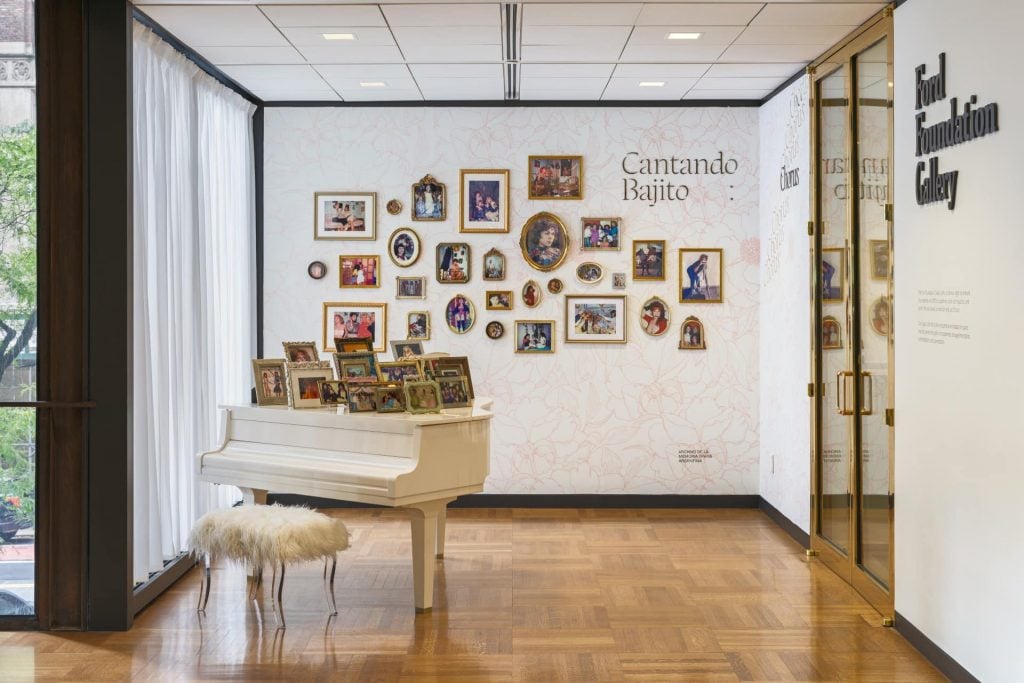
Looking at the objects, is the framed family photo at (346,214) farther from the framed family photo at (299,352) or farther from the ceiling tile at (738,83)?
the ceiling tile at (738,83)

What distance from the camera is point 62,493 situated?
4688 mm

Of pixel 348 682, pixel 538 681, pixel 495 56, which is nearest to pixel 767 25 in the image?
pixel 495 56

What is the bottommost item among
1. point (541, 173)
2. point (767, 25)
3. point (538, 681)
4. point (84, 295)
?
point (538, 681)

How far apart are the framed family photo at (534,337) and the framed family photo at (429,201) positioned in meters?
1.00

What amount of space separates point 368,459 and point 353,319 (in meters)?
2.78

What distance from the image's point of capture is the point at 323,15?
5.16 m

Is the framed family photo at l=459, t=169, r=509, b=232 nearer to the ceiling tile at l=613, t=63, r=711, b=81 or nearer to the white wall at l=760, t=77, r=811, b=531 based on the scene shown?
the ceiling tile at l=613, t=63, r=711, b=81

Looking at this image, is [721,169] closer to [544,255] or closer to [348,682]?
[544,255]

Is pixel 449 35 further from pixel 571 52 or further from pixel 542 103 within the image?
pixel 542 103

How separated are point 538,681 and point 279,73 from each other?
422cm

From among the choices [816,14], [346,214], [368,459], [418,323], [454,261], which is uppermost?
[816,14]

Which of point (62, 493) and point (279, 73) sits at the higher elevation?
point (279, 73)

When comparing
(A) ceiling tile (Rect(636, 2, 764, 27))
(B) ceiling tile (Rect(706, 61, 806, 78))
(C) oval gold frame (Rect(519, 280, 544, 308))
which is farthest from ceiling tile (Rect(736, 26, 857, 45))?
(C) oval gold frame (Rect(519, 280, 544, 308))

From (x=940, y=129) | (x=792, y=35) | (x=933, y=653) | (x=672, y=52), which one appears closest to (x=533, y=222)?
(x=672, y=52)
